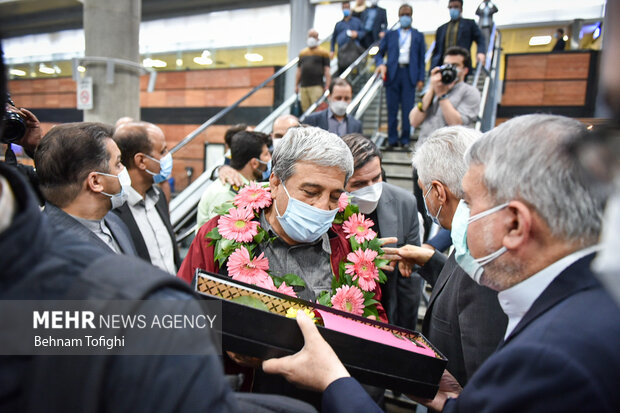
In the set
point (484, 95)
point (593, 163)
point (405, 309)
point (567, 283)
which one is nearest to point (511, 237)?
point (567, 283)

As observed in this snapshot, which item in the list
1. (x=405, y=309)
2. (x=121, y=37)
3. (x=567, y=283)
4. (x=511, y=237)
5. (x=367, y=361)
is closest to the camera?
(x=567, y=283)

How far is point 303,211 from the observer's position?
1.84 m

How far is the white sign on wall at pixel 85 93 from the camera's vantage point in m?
6.32

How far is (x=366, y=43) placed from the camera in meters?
8.25

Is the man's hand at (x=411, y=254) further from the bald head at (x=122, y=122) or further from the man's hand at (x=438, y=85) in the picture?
the man's hand at (x=438, y=85)

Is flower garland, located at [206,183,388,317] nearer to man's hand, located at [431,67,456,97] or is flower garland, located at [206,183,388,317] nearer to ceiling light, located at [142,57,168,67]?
man's hand, located at [431,67,456,97]

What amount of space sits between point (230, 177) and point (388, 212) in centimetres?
151

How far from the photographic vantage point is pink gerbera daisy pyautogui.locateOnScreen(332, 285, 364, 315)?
1.82 meters

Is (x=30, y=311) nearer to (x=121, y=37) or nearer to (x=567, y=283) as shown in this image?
(x=567, y=283)

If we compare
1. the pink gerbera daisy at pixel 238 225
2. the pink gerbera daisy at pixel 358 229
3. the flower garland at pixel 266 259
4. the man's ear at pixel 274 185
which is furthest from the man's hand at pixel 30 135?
the pink gerbera daisy at pixel 358 229

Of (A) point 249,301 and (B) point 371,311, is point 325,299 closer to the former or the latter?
(B) point 371,311

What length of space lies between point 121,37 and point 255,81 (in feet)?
20.3

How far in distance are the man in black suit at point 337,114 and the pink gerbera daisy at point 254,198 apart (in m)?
2.92

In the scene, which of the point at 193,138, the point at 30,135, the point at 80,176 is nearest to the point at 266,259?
the point at 80,176
